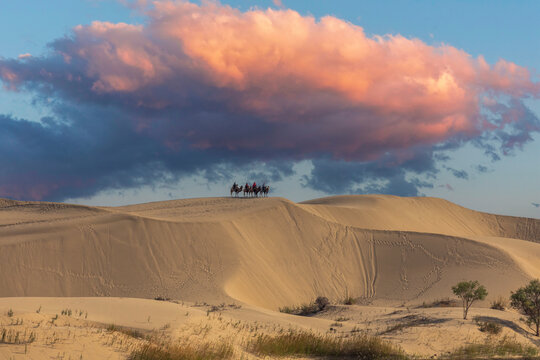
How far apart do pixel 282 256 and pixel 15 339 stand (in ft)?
81.4

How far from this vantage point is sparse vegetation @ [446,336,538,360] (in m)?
15.7

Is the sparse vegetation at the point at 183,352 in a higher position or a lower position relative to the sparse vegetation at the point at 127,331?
lower

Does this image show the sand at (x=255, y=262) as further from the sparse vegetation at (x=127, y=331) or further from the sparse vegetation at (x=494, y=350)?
the sparse vegetation at (x=127, y=331)

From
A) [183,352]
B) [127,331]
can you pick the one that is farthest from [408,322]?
[127,331]

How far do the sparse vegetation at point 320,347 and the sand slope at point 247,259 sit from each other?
37.3 feet

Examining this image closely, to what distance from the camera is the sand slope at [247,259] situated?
2950cm

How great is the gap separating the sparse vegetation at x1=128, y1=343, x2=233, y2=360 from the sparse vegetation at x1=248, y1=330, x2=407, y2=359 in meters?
1.26

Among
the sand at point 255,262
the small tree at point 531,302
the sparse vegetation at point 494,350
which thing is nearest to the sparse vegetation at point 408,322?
the sand at point 255,262

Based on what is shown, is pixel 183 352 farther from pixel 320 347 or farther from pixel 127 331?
pixel 320 347

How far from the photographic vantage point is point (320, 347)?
15062 mm

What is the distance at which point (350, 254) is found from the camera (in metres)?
36.3

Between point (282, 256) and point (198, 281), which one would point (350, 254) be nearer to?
point (282, 256)

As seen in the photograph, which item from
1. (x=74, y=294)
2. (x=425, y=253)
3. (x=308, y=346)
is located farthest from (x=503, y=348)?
(x=74, y=294)

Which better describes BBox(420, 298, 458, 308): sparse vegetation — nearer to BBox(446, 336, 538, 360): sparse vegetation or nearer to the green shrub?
the green shrub
